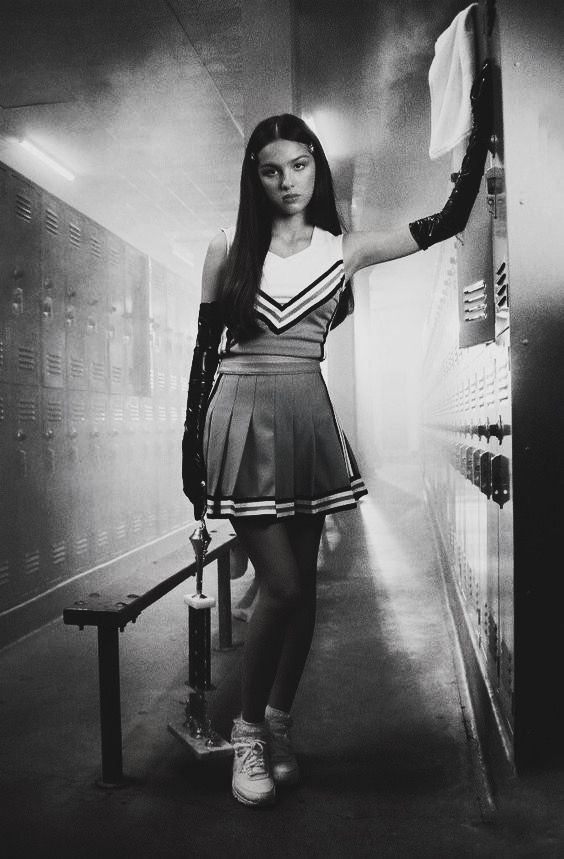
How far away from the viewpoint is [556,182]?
5.36 ft

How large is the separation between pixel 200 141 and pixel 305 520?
5.31 meters

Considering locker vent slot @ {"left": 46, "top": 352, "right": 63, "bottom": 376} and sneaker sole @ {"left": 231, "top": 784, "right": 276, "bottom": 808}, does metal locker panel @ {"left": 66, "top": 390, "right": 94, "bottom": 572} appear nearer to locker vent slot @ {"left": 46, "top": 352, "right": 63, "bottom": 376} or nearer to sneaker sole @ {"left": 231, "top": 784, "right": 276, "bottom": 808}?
locker vent slot @ {"left": 46, "top": 352, "right": 63, "bottom": 376}

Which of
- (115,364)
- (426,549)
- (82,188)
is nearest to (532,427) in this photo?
(115,364)

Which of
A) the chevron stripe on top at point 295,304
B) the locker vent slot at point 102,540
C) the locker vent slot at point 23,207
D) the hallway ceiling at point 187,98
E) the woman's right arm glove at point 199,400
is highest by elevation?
the hallway ceiling at point 187,98

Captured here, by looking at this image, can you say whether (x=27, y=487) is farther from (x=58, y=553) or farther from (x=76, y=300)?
(x=76, y=300)

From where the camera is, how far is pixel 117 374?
4648mm

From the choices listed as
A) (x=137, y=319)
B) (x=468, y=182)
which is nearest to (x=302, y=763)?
(x=468, y=182)

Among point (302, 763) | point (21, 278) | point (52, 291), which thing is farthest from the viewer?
point (52, 291)

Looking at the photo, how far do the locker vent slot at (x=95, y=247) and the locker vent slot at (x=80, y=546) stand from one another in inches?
61.3

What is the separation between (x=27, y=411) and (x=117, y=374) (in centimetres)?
129

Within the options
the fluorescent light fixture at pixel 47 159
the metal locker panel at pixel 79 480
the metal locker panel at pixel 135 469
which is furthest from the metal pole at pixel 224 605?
the fluorescent light fixture at pixel 47 159

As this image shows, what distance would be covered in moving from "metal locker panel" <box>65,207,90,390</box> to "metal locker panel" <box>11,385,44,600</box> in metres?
0.47

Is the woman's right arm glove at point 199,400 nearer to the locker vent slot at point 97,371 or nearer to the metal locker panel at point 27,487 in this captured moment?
the metal locker panel at point 27,487

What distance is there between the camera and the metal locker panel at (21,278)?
323 centimetres
